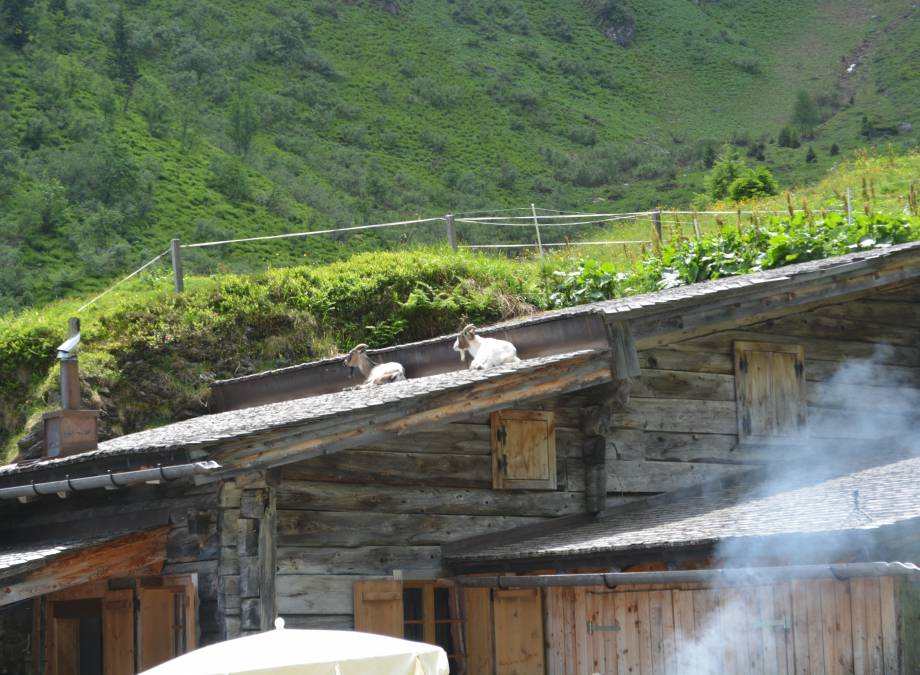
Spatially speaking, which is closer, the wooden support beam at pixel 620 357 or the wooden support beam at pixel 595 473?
the wooden support beam at pixel 620 357

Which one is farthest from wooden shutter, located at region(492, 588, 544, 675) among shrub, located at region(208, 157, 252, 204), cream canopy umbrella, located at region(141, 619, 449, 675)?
shrub, located at region(208, 157, 252, 204)

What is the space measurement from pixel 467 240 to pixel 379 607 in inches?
1477

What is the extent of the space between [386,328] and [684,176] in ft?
141

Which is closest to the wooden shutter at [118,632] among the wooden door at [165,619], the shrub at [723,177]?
the wooden door at [165,619]

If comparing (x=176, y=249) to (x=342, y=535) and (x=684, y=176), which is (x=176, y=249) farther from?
(x=684, y=176)

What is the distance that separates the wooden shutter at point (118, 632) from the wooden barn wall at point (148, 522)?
68 centimetres

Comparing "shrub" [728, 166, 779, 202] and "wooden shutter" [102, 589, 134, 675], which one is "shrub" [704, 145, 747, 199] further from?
"wooden shutter" [102, 589, 134, 675]

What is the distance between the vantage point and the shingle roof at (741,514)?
9.38 meters

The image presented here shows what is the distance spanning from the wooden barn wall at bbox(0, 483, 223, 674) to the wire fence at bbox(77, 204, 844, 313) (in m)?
11.1

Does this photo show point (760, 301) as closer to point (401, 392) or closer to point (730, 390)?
point (730, 390)

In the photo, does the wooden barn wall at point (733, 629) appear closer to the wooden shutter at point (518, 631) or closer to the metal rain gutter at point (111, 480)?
the wooden shutter at point (518, 631)

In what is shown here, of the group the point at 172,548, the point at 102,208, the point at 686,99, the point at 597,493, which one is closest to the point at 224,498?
the point at 172,548

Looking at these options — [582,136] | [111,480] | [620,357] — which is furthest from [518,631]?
[582,136]

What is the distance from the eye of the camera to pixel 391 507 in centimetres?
1193
